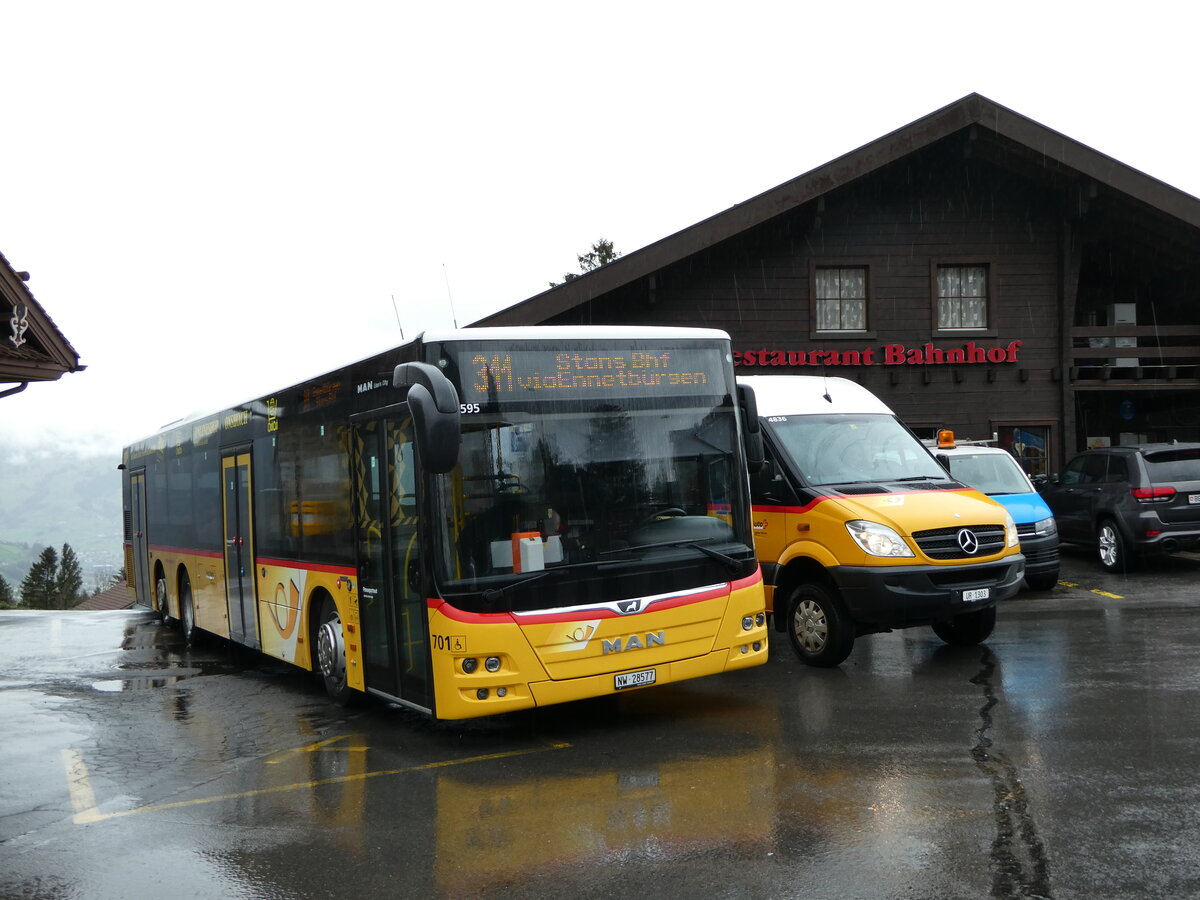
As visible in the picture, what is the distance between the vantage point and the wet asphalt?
5.03 m

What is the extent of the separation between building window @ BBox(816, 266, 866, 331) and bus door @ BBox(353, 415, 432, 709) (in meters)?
14.2

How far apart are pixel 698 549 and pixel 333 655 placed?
3.14 metres

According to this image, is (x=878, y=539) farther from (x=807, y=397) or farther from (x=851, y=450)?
(x=807, y=397)

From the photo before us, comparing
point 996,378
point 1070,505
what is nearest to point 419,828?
point 1070,505

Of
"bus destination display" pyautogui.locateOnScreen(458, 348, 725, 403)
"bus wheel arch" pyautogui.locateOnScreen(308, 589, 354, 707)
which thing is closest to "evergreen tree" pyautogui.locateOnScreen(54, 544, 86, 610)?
"bus wheel arch" pyautogui.locateOnScreen(308, 589, 354, 707)

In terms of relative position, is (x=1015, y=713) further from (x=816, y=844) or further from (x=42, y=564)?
(x=42, y=564)

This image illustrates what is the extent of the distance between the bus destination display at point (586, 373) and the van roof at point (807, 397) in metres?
2.52

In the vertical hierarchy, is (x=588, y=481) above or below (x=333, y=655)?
above

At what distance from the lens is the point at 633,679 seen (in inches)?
297

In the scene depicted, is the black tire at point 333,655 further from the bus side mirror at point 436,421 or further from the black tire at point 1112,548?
the black tire at point 1112,548

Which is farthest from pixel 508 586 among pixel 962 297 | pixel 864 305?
pixel 962 297

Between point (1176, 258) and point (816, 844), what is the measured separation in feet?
64.7

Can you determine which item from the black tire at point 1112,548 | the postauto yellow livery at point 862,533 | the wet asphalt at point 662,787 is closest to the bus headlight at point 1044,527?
the black tire at point 1112,548

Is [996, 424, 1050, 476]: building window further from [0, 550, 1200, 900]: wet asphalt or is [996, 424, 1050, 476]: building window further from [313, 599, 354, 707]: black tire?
[313, 599, 354, 707]: black tire
